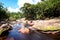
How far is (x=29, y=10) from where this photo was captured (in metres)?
101

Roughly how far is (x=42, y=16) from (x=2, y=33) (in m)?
46.3

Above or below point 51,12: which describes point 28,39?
below

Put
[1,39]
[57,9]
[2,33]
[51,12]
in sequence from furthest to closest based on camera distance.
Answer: [51,12] → [57,9] → [2,33] → [1,39]

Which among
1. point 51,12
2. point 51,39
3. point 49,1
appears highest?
point 49,1

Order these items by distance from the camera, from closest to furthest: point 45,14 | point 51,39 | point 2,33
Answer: point 51,39, point 2,33, point 45,14

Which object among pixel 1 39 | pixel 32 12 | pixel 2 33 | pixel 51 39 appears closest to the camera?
pixel 51 39

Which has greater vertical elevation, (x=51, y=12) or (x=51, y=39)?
(x=51, y=12)

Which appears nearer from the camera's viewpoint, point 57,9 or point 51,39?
point 51,39

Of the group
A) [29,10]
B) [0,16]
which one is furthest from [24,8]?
[0,16]

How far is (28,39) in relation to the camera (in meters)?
25.5

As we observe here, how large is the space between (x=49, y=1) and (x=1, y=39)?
47.7 m

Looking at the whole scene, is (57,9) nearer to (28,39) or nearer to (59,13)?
(59,13)

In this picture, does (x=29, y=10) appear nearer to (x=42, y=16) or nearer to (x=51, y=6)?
(x=42, y=16)

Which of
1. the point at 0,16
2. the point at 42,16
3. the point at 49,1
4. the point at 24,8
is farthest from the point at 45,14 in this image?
the point at 24,8
